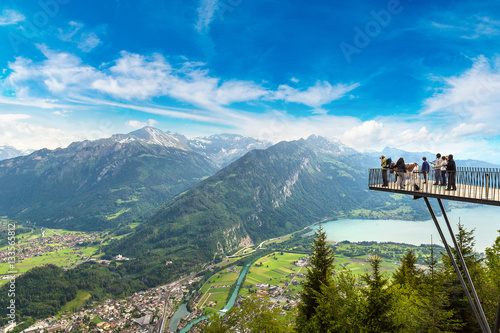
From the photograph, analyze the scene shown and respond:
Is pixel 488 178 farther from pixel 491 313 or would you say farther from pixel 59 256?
pixel 59 256

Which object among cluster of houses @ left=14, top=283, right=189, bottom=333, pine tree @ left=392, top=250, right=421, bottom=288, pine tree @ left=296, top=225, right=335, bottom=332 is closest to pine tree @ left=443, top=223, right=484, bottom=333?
pine tree @ left=392, top=250, right=421, bottom=288

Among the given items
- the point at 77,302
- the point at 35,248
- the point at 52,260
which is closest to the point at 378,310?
the point at 77,302

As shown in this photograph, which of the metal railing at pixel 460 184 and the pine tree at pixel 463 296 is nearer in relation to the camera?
the metal railing at pixel 460 184

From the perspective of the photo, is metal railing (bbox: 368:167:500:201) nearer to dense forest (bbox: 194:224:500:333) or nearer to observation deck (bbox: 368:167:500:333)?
observation deck (bbox: 368:167:500:333)

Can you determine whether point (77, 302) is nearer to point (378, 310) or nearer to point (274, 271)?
point (274, 271)

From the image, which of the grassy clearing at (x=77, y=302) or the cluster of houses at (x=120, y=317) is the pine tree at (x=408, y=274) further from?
the grassy clearing at (x=77, y=302)

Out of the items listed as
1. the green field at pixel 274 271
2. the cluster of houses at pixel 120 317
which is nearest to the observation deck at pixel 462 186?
the green field at pixel 274 271

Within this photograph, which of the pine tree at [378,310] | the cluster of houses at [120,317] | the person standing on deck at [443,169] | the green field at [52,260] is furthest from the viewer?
the green field at [52,260]
